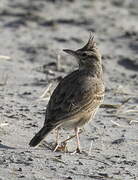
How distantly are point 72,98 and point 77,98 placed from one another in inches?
2.9

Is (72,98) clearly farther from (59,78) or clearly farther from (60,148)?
(59,78)

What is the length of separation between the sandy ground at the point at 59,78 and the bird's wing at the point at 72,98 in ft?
1.36

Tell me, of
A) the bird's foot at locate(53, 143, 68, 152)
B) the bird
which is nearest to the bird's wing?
the bird

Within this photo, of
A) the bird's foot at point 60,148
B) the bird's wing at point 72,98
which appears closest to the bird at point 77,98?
the bird's wing at point 72,98

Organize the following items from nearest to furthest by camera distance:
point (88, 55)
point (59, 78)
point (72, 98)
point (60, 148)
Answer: point (60, 148) < point (72, 98) < point (88, 55) < point (59, 78)

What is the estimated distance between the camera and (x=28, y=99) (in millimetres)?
10703

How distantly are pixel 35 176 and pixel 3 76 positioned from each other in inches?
178

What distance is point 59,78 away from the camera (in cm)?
1177

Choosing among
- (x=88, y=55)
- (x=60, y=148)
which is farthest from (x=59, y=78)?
(x=60, y=148)

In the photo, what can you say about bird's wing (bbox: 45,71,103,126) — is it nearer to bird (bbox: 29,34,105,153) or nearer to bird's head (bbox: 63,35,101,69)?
bird (bbox: 29,34,105,153)

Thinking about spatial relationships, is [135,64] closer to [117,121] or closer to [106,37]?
[106,37]

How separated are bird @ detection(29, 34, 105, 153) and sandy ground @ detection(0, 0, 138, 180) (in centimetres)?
30

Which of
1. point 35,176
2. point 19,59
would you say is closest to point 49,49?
point 19,59

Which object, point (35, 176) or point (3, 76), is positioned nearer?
point (35, 176)
